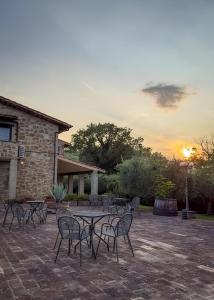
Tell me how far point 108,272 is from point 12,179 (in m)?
12.6

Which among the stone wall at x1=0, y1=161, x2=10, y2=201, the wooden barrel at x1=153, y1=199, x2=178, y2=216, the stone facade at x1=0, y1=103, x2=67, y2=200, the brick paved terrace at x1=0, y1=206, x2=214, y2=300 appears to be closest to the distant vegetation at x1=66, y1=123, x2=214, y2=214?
the wooden barrel at x1=153, y1=199, x2=178, y2=216

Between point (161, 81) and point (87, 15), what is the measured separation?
469 cm

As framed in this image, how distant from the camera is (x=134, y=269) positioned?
4703mm

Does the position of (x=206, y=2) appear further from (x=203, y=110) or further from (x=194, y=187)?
(x=194, y=187)

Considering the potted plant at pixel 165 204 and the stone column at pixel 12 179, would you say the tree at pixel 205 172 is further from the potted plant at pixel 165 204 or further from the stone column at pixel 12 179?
the stone column at pixel 12 179

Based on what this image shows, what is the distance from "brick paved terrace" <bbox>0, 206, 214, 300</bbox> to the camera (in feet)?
12.0

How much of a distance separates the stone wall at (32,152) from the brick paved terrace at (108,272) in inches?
379

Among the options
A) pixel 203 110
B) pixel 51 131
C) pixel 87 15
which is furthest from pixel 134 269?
pixel 51 131

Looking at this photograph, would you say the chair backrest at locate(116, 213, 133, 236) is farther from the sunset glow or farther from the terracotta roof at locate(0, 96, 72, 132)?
the terracotta roof at locate(0, 96, 72, 132)

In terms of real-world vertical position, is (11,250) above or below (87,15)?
below

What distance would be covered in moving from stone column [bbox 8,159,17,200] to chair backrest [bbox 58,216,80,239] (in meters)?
11.5

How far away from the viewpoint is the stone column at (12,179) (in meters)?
15.9

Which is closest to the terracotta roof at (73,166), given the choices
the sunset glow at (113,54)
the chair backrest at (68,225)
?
the sunset glow at (113,54)

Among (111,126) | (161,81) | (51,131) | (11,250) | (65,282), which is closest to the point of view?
(65,282)
